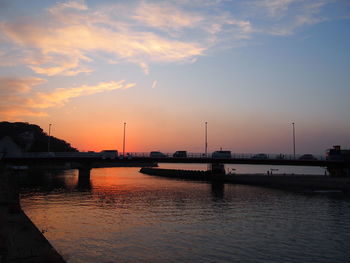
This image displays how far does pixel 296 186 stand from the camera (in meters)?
99.8

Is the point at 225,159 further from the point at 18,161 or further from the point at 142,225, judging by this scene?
the point at 142,225

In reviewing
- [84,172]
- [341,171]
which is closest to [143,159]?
[84,172]

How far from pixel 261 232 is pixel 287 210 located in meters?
18.7

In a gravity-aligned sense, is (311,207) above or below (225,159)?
below

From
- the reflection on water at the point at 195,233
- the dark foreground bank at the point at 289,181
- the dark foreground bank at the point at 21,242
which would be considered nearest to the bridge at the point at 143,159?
the dark foreground bank at the point at 289,181

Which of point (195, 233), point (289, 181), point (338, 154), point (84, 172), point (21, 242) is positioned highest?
point (338, 154)

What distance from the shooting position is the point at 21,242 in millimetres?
21484

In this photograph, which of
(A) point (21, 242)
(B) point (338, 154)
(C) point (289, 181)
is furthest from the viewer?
(B) point (338, 154)

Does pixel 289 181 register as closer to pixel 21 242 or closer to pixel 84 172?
pixel 84 172

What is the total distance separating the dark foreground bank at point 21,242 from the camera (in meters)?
17.9

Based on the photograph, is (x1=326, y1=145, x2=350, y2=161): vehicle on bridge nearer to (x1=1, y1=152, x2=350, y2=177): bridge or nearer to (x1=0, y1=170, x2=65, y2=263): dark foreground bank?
(x1=1, y1=152, x2=350, y2=177): bridge

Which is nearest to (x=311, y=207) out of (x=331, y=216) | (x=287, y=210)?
(x=287, y=210)

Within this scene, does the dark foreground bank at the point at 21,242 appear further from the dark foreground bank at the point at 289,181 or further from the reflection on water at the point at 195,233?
the dark foreground bank at the point at 289,181

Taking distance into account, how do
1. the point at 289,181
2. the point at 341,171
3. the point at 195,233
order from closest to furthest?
the point at 195,233 → the point at 289,181 → the point at 341,171
